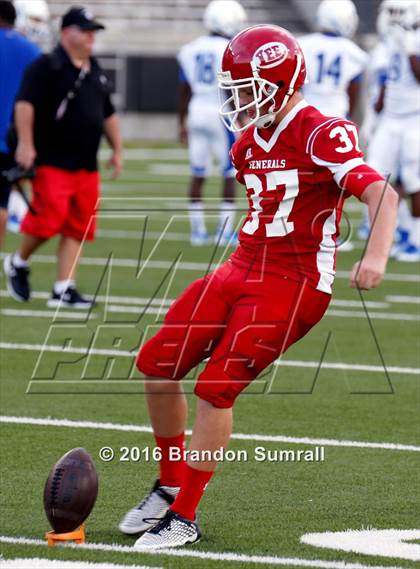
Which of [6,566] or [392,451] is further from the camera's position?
[392,451]

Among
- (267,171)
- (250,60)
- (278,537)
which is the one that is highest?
(250,60)

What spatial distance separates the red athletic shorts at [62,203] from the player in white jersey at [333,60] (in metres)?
3.48

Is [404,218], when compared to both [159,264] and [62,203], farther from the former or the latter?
[62,203]

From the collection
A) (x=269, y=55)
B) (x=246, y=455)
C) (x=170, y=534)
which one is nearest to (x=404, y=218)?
(x=246, y=455)

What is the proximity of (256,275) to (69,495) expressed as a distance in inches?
34.4

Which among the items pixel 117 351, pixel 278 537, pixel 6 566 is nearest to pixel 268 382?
pixel 117 351

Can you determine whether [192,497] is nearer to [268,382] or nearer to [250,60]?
[250,60]

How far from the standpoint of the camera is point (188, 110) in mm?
12664

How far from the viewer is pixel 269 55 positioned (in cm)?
416

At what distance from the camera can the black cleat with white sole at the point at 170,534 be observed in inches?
161

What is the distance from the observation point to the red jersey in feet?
13.7

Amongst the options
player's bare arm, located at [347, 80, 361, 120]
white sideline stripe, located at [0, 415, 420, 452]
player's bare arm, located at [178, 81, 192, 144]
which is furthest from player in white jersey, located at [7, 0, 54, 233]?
white sideline stripe, located at [0, 415, 420, 452]

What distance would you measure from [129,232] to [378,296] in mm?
4271

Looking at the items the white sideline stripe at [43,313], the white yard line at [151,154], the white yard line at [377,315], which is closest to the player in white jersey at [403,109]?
the white yard line at [377,315]
